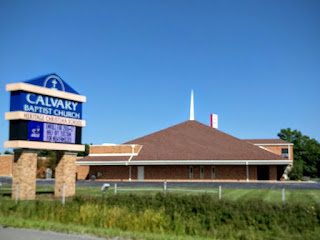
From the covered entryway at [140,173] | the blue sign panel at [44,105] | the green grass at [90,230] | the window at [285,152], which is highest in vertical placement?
the blue sign panel at [44,105]

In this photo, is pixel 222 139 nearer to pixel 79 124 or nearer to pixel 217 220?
pixel 79 124

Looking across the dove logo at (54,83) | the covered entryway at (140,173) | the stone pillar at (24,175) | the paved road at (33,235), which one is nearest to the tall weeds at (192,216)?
the paved road at (33,235)

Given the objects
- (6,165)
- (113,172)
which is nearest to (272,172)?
(113,172)

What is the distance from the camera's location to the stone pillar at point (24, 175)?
81.0ft

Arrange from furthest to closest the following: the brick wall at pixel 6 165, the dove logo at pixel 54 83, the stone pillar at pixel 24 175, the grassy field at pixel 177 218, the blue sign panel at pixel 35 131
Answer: the brick wall at pixel 6 165, the dove logo at pixel 54 83, the blue sign panel at pixel 35 131, the stone pillar at pixel 24 175, the grassy field at pixel 177 218

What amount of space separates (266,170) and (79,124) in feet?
103

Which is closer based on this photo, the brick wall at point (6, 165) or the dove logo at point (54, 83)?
the dove logo at point (54, 83)

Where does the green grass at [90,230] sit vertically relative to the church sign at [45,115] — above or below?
below

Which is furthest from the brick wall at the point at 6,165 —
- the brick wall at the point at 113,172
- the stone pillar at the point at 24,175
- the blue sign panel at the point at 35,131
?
the stone pillar at the point at 24,175

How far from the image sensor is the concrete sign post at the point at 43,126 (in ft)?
81.8

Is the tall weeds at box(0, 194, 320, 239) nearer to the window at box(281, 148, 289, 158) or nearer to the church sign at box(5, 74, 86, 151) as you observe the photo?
the church sign at box(5, 74, 86, 151)

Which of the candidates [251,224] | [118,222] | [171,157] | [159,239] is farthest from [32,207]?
[171,157]

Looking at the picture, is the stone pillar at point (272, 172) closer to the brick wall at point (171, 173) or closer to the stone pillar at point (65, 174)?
the brick wall at point (171, 173)

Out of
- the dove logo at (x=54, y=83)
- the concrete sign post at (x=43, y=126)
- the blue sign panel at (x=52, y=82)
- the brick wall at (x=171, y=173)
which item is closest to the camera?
the concrete sign post at (x=43, y=126)
